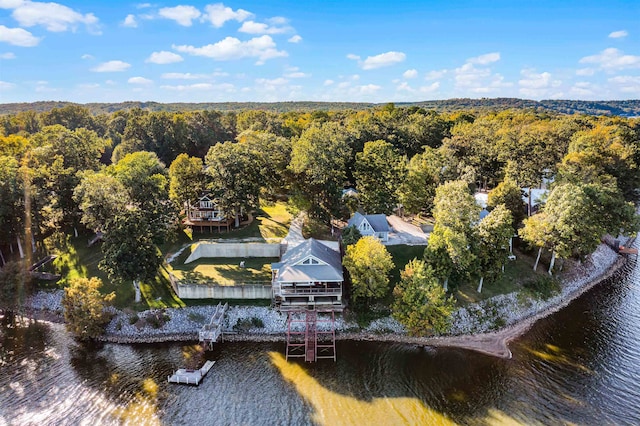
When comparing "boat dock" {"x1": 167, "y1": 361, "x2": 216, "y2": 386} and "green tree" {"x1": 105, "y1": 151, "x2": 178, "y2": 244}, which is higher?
"green tree" {"x1": 105, "y1": 151, "x2": 178, "y2": 244}

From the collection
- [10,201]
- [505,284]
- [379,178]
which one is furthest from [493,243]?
[10,201]

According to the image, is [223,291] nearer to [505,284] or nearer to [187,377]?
[187,377]

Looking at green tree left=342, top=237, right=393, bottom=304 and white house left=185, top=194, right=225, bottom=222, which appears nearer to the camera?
green tree left=342, top=237, right=393, bottom=304

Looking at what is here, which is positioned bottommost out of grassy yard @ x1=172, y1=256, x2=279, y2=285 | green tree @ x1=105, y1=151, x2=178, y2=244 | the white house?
grassy yard @ x1=172, y1=256, x2=279, y2=285

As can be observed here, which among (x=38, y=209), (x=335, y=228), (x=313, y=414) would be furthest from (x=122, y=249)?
(x=335, y=228)

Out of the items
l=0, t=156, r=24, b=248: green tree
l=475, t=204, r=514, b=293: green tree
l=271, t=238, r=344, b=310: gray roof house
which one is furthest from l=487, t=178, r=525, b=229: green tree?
l=0, t=156, r=24, b=248: green tree

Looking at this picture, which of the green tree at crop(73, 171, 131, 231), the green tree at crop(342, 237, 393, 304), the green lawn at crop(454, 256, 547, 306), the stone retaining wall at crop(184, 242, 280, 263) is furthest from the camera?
the stone retaining wall at crop(184, 242, 280, 263)

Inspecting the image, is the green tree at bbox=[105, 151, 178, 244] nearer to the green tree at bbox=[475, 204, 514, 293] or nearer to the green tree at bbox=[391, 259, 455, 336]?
the green tree at bbox=[391, 259, 455, 336]
